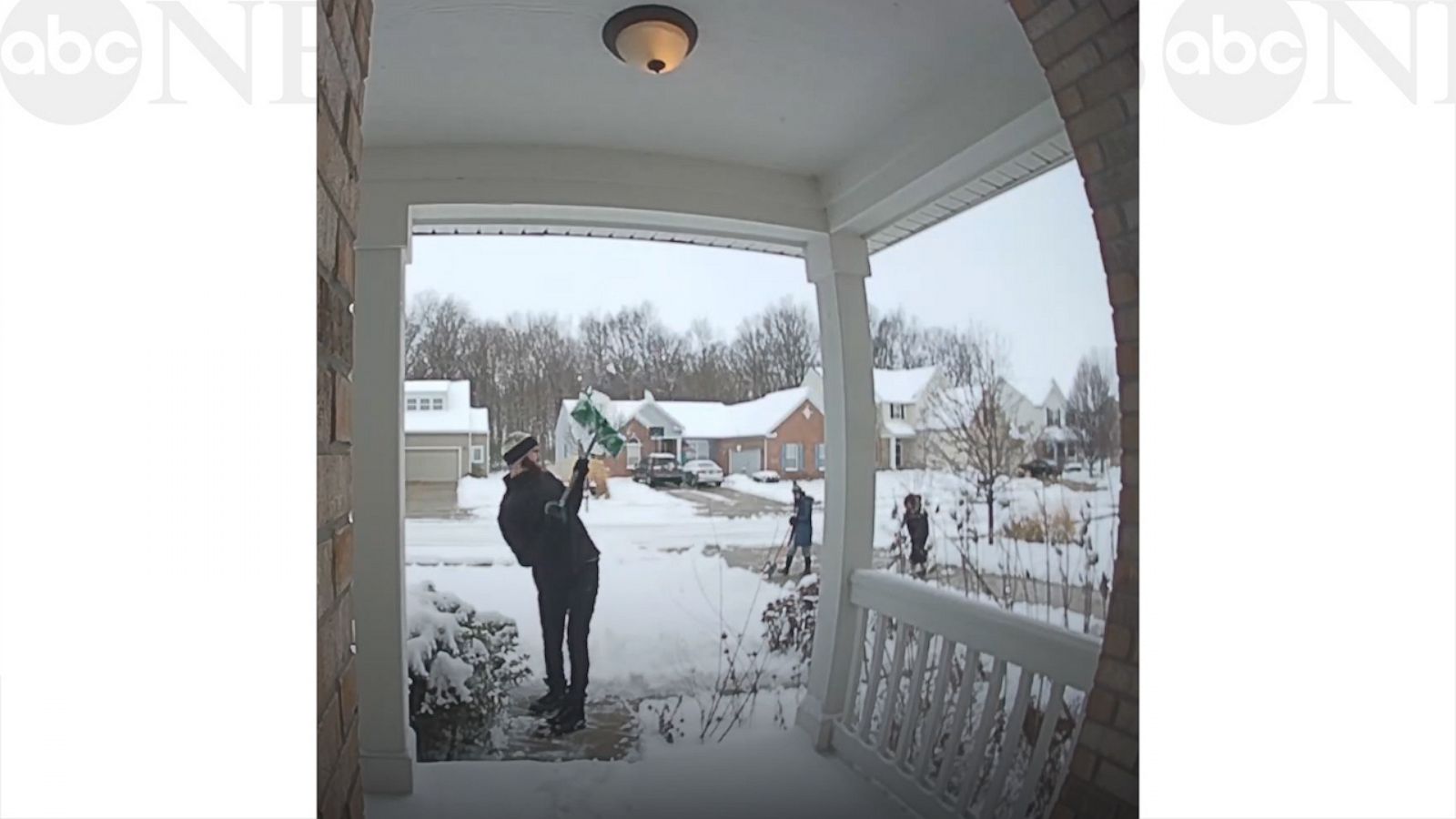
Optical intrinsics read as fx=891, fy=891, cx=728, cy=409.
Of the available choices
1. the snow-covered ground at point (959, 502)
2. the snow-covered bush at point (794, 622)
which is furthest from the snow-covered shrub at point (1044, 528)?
the snow-covered bush at point (794, 622)

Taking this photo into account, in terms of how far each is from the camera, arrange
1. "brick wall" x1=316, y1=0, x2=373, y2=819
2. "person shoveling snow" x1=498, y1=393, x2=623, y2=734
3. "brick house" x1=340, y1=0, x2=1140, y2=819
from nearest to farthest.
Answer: "brick wall" x1=316, y1=0, x2=373, y2=819 → "brick house" x1=340, y1=0, x2=1140, y2=819 → "person shoveling snow" x1=498, y1=393, x2=623, y2=734

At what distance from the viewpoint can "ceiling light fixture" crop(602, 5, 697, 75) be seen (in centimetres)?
119

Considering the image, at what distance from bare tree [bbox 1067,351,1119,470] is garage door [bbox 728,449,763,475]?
48cm

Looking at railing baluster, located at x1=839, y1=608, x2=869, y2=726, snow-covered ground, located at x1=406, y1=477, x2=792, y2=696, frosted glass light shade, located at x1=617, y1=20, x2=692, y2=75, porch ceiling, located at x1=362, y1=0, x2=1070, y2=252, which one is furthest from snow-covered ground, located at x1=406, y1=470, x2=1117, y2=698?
frosted glass light shade, located at x1=617, y1=20, x2=692, y2=75

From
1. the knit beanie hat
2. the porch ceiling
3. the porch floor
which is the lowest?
the porch floor

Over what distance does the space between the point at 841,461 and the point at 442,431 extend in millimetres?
595

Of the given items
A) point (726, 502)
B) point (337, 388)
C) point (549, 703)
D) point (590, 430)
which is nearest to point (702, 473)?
point (726, 502)

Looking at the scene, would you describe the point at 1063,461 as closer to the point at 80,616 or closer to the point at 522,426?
the point at 522,426

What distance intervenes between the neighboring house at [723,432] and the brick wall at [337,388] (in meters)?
0.29

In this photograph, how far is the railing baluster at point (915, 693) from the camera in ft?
4.67

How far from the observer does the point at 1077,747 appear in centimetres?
135

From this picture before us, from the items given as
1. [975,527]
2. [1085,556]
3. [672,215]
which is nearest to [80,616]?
[672,215]

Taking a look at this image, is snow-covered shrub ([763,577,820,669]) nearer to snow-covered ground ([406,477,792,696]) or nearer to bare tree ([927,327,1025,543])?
snow-covered ground ([406,477,792,696])

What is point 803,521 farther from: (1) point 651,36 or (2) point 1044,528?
(1) point 651,36
